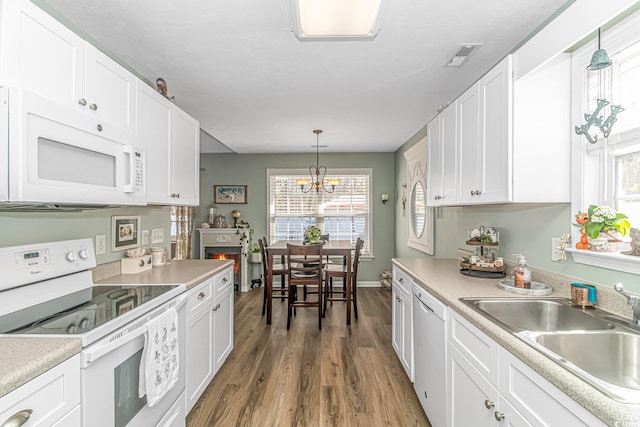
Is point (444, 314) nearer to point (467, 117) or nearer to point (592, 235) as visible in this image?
point (592, 235)

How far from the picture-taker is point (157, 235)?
9.39ft

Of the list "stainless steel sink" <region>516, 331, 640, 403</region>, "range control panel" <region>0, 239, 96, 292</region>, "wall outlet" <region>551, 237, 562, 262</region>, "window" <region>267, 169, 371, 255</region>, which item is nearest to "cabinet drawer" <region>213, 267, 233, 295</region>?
"range control panel" <region>0, 239, 96, 292</region>

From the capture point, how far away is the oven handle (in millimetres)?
1137

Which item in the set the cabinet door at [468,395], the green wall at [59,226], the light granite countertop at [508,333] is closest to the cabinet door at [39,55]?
the green wall at [59,226]

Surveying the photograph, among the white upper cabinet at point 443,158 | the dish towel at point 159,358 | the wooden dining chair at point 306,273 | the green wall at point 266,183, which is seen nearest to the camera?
the dish towel at point 159,358

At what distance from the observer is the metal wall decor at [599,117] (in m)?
1.33

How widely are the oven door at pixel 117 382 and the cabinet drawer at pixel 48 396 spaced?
4 centimetres

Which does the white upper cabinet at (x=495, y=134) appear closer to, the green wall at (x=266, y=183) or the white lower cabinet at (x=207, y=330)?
the white lower cabinet at (x=207, y=330)

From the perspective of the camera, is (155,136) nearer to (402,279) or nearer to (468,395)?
(402,279)

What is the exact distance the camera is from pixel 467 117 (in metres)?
2.15

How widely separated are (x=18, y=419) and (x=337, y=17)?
1.78 meters

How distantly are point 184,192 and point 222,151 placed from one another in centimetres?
361

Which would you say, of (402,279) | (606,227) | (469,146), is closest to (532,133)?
(469,146)

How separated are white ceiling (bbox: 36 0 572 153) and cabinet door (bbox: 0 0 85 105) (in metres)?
0.54
